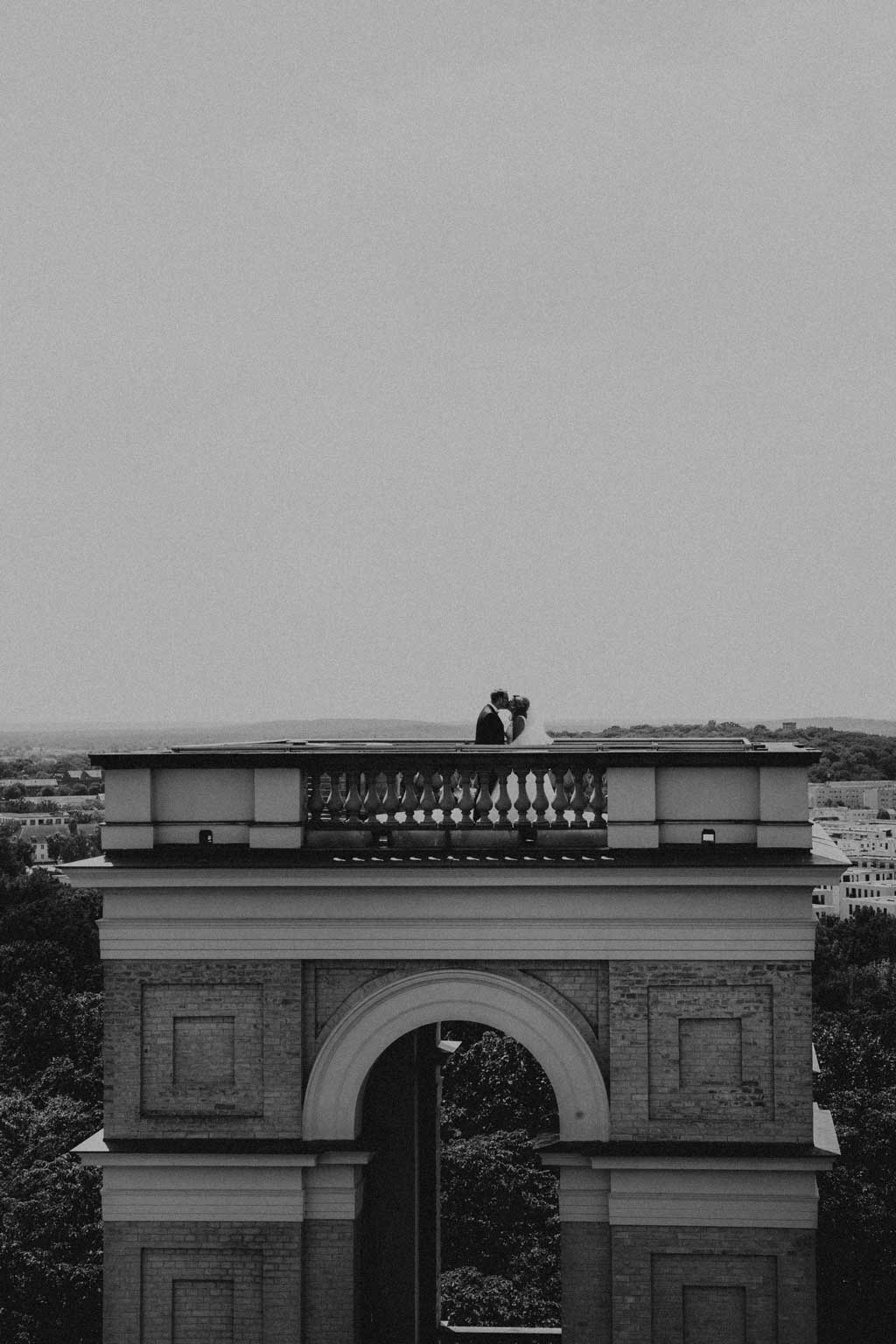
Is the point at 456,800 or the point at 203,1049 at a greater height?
the point at 456,800

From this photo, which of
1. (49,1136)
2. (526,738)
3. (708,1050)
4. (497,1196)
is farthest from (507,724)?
(49,1136)

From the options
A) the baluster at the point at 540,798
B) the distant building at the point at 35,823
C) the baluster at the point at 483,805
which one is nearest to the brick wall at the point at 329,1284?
the baluster at the point at 483,805

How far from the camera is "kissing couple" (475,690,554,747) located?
18.4 meters

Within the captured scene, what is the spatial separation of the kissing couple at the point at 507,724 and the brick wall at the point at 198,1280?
5921 mm

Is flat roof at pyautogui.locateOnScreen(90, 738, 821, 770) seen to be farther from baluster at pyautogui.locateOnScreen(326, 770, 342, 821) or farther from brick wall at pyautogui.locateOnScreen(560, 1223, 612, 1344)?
brick wall at pyautogui.locateOnScreen(560, 1223, 612, 1344)

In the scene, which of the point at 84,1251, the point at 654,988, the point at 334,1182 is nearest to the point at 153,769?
the point at 334,1182

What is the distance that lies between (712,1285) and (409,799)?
6.00m

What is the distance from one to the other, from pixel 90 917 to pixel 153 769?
73082 mm

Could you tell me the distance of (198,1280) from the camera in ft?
53.9

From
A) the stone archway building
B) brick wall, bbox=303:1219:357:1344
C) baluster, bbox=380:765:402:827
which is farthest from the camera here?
baluster, bbox=380:765:402:827

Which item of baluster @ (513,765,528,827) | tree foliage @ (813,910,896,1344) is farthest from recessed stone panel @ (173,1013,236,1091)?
tree foliage @ (813,910,896,1344)

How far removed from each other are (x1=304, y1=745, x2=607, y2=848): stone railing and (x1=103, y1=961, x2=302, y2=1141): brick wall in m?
1.74

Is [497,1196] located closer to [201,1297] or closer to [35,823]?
[201,1297]

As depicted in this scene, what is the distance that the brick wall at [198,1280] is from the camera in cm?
1633
